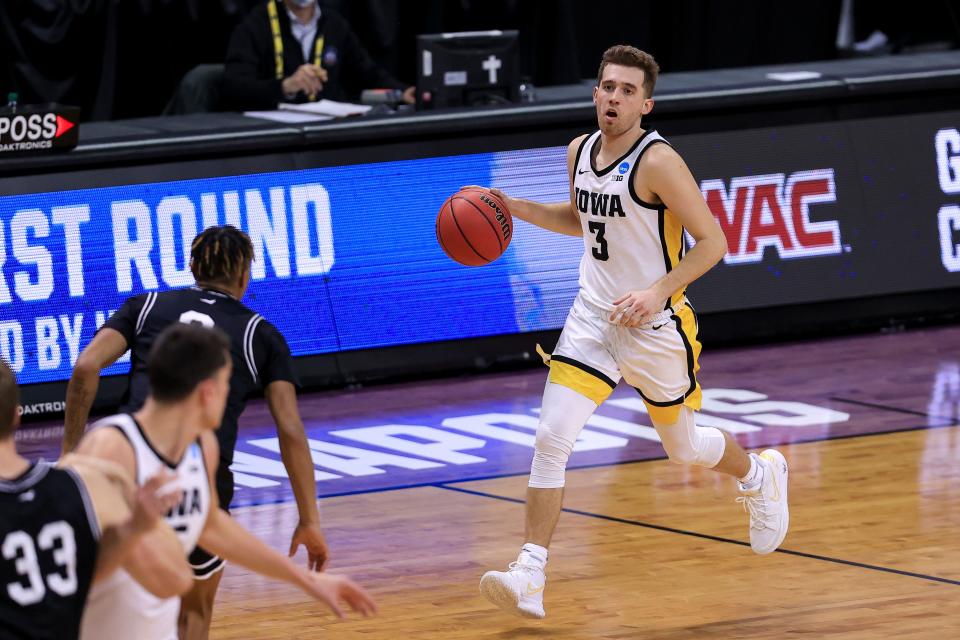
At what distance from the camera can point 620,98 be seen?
6.62 meters

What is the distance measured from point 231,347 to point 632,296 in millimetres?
1761

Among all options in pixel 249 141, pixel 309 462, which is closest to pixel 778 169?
pixel 249 141

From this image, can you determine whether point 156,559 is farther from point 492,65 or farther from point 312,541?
point 492,65

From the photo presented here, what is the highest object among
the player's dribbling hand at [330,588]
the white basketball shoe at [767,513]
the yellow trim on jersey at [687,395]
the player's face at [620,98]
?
the player's face at [620,98]

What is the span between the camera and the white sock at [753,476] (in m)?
6.95

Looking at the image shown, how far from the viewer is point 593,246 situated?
6766 mm

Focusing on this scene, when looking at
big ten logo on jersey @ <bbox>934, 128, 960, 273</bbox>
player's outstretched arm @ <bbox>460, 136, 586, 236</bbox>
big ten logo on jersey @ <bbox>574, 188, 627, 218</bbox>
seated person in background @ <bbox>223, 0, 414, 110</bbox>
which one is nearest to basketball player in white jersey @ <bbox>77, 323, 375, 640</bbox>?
big ten logo on jersey @ <bbox>574, 188, 627, 218</bbox>

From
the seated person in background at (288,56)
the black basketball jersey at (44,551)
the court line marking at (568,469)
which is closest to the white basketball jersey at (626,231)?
the court line marking at (568,469)

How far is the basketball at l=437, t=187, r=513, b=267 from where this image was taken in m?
7.29

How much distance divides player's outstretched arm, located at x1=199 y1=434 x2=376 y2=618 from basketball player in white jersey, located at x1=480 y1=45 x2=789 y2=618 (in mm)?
2226

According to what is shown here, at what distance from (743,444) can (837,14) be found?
24.3 ft

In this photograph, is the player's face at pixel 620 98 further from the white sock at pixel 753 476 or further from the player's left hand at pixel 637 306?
the white sock at pixel 753 476

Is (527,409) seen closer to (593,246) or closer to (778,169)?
(778,169)

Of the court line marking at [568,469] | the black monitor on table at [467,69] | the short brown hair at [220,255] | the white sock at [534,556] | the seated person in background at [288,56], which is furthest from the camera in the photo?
the seated person in background at [288,56]
